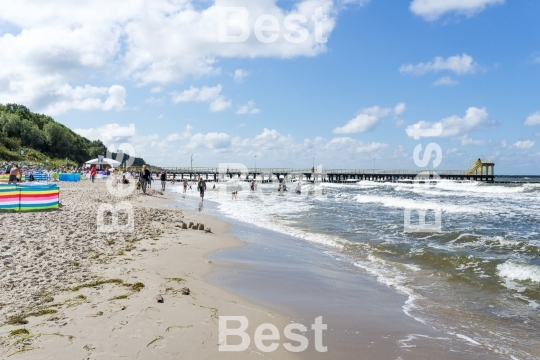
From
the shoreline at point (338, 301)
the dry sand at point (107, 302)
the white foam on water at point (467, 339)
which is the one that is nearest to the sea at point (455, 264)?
the white foam on water at point (467, 339)

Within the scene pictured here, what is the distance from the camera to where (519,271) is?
799 centimetres

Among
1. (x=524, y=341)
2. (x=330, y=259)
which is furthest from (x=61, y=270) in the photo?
(x=524, y=341)

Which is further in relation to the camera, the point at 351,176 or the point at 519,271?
the point at 351,176

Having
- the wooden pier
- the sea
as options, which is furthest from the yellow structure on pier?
the sea

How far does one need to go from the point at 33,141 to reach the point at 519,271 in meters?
82.5

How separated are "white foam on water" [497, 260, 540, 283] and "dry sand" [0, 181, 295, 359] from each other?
5854 mm

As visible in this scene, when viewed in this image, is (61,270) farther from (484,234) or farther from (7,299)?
(484,234)

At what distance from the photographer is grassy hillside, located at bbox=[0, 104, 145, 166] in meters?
62.1

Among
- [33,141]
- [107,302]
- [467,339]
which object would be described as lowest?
[467,339]

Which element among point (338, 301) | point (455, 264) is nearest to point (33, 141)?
point (455, 264)

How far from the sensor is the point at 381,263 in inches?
352

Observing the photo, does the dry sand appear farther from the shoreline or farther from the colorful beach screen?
the colorful beach screen

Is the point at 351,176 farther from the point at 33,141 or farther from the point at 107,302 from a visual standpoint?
the point at 107,302

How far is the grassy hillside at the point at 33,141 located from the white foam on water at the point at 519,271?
62.3 m
